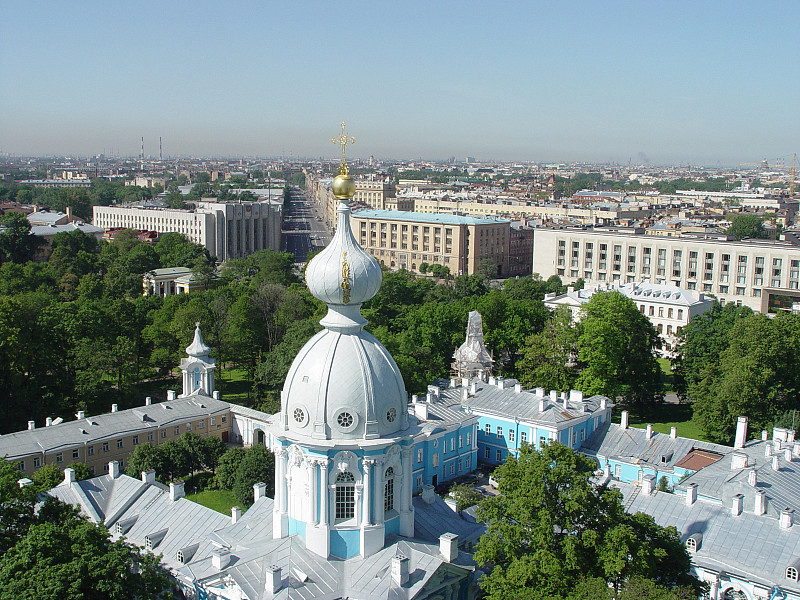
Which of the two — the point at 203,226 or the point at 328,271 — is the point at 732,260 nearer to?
the point at 203,226

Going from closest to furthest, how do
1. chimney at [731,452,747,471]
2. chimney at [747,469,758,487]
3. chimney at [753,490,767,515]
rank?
1. chimney at [753,490,767,515]
2. chimney at [747,469,758,487]
3. chimney at [731,452,747,471]

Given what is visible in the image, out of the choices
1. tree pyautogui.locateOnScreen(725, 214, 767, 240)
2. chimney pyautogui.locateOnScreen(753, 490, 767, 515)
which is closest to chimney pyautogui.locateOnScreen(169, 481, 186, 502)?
chimney pyautogui.locateOnScreen(753, 490, 767, 515)

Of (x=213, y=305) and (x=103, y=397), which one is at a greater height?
(x=213, y=305)

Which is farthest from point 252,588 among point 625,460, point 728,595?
point 625,460

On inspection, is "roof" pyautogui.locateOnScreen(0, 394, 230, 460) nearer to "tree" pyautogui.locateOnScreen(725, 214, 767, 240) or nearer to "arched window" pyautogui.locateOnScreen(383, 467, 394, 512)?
"arched window" pyautogui.locateOnScreen(383, 467, 394, 512)

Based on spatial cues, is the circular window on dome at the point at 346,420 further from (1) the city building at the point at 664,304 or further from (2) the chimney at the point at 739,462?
(1) the city building at the point at 664,304

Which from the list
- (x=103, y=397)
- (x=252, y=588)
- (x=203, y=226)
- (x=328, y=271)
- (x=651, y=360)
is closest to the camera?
(x=252, y=588)

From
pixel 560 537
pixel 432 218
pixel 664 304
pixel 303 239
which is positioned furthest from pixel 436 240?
pixel 560 537
